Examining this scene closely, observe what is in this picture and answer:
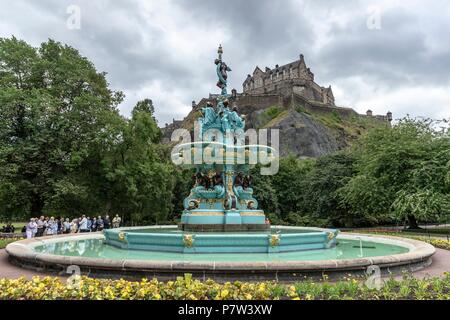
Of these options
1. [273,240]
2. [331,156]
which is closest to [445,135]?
[331,156]

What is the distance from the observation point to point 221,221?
53.7ft

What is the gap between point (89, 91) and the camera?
32.5 m

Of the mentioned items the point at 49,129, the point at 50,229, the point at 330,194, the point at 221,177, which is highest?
the point at 49,129

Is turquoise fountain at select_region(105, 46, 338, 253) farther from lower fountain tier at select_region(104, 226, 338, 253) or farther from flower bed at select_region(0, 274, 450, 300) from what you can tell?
flower bed at select_region(0, 274, 450, 300)

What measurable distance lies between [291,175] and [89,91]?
26535 millimetres

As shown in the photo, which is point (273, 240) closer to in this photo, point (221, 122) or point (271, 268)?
point (271, 268)

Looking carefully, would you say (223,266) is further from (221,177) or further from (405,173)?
(405,173)

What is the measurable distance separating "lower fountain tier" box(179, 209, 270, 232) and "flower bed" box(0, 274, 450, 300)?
9.56 m

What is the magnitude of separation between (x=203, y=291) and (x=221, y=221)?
1021cm

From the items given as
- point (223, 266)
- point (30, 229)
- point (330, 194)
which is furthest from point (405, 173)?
point (30, 229)

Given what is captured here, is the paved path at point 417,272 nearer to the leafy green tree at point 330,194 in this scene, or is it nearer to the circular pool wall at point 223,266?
the circular pool wall at point 223,266

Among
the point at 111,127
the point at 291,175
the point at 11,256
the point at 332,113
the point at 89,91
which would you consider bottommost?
the point at 11,256

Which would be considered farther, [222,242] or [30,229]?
[30,229]
